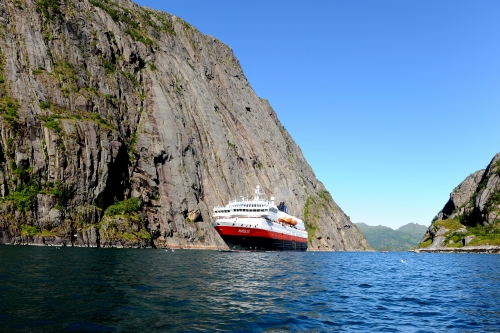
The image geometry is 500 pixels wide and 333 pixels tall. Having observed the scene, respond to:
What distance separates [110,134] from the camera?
97.9 m

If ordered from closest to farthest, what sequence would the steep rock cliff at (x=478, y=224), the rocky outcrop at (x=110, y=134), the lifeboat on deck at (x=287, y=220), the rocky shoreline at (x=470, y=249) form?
the rocky outcrop at (x=110, y=134) < the lifeboat on deck at (x=287, y=220) < the rocky shoreline at (x=470, y=249) < the steep rock cliff at (x=478, y=224)

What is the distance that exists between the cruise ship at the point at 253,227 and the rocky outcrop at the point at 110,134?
16.3 meters

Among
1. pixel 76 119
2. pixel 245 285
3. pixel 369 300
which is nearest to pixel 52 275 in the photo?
pixel 245 285

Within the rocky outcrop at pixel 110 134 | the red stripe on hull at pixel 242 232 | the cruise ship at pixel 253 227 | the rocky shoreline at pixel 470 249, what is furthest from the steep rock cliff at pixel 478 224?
the red stripe on hull at pixel 242 232

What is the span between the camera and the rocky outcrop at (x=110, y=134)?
80.5m

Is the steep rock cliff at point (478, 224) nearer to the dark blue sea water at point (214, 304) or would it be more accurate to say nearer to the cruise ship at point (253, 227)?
the cruise ship at point (253, 227)

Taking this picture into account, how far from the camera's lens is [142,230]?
308 feet

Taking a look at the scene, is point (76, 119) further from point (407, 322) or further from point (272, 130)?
point (272, 130)

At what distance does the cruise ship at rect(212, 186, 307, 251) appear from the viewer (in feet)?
285

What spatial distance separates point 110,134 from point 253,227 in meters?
44.4

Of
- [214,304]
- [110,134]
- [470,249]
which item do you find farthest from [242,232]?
[470,249]

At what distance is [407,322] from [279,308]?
22.5ft

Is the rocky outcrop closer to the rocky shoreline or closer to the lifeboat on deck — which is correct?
the lifeboat on deck

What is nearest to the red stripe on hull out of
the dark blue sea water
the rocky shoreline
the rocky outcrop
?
the rocky outcrop
